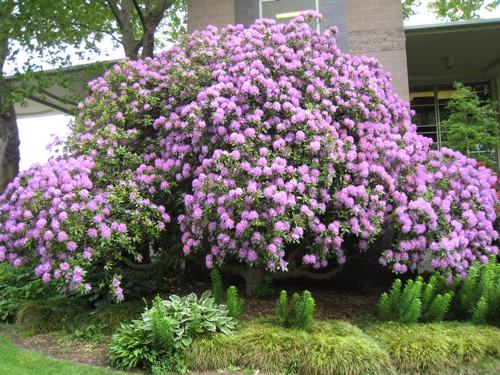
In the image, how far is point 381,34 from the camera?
8.01 metres

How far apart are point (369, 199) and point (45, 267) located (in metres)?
3.69

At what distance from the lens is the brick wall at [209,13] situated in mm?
8688

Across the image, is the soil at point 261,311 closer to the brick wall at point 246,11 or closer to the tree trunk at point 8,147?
the brick wall at point 246,11

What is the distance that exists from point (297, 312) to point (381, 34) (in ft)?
18.1

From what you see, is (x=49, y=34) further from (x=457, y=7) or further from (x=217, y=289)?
(x=457, y=7)

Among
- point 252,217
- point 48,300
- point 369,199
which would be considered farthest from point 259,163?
point 48,300

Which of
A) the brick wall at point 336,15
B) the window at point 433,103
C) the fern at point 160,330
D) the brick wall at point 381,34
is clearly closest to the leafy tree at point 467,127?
the brick wall at point 381,34

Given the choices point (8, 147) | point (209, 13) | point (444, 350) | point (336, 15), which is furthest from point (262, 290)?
point (8, 147)

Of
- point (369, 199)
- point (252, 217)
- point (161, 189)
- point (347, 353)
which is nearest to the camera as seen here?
point (347, 353)

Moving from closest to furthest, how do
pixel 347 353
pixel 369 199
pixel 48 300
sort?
pixel 347 353, pixel 369 199, pixel 48 300

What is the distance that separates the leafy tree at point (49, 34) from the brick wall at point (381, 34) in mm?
3879

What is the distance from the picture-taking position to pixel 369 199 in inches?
203

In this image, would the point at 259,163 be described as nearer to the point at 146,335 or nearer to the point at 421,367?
the point at 146,335

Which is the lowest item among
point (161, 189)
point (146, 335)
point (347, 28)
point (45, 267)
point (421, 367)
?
point (421, 367)
